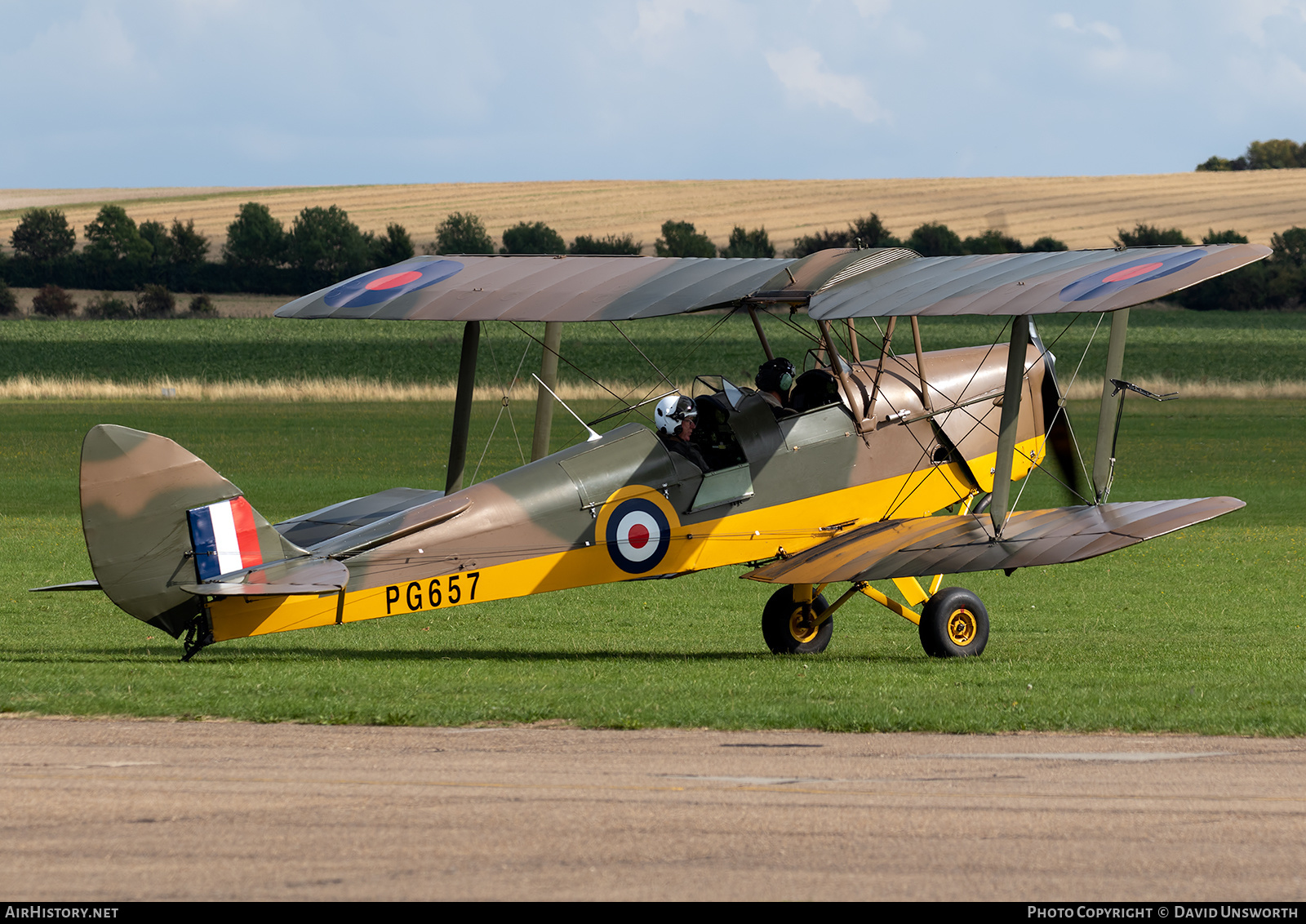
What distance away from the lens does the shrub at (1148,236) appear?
63.9m

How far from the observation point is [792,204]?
3088 inches

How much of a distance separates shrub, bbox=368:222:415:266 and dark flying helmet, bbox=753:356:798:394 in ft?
188

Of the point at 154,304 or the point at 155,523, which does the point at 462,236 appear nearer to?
the point at 154,304

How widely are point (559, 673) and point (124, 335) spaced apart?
56.6 m

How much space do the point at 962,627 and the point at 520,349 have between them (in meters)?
45.8

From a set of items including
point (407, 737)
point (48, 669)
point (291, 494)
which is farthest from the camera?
point (291, 494)

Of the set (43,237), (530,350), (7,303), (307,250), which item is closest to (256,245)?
(307,250)

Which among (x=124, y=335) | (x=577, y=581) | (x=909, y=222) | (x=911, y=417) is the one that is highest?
(x=909, y=222)

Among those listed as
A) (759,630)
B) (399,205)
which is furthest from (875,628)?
(399,205)

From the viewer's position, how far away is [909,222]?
2827 inches

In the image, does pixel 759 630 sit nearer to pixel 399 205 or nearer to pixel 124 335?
pixel 124 335

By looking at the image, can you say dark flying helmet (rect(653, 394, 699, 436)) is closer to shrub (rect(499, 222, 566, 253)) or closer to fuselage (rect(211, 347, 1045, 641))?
fuselage (rect(211, 347, 1045, 641))

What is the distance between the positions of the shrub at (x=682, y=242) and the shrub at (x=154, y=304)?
21.7 meters

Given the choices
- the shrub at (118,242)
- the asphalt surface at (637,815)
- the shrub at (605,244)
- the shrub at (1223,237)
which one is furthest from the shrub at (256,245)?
the asphalt surface at (637,815)
